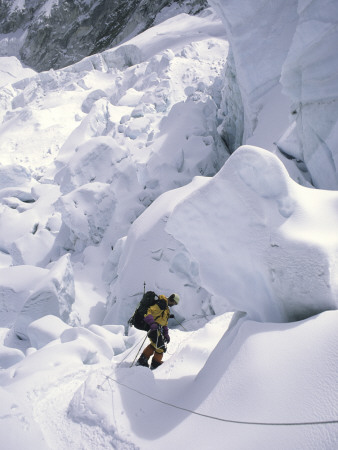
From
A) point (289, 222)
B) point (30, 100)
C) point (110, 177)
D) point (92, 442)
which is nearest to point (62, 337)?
point (92, 442)

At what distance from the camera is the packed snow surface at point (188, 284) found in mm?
2219

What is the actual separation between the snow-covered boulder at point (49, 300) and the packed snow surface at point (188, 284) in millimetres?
27

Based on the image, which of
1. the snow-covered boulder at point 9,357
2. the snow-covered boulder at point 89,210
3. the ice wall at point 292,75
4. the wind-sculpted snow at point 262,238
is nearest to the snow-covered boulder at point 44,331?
the snow-covered boulder at point 9,357

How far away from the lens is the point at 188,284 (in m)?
6.79

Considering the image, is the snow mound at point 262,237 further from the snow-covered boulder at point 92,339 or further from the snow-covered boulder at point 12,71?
the snow-covered boulder at point 12,71

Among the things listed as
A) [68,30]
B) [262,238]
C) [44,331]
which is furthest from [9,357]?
[68,30]

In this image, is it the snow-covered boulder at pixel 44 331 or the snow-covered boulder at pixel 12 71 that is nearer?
the snow-covered boulder at pixel 44 331

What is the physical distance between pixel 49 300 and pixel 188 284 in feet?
8.88

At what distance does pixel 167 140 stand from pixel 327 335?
10.4m

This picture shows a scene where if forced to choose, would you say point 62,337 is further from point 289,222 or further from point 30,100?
point 30,100

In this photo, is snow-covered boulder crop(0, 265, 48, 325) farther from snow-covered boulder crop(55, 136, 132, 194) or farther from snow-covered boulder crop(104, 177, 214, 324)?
snow-covered boulder crop(55, 136, 132, 194)

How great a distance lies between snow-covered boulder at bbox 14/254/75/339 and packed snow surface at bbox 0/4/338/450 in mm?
27

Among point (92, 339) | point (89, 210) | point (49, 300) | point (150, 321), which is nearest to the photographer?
point (150, 321)

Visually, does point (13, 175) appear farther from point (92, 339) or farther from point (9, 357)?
point (92, 339)
